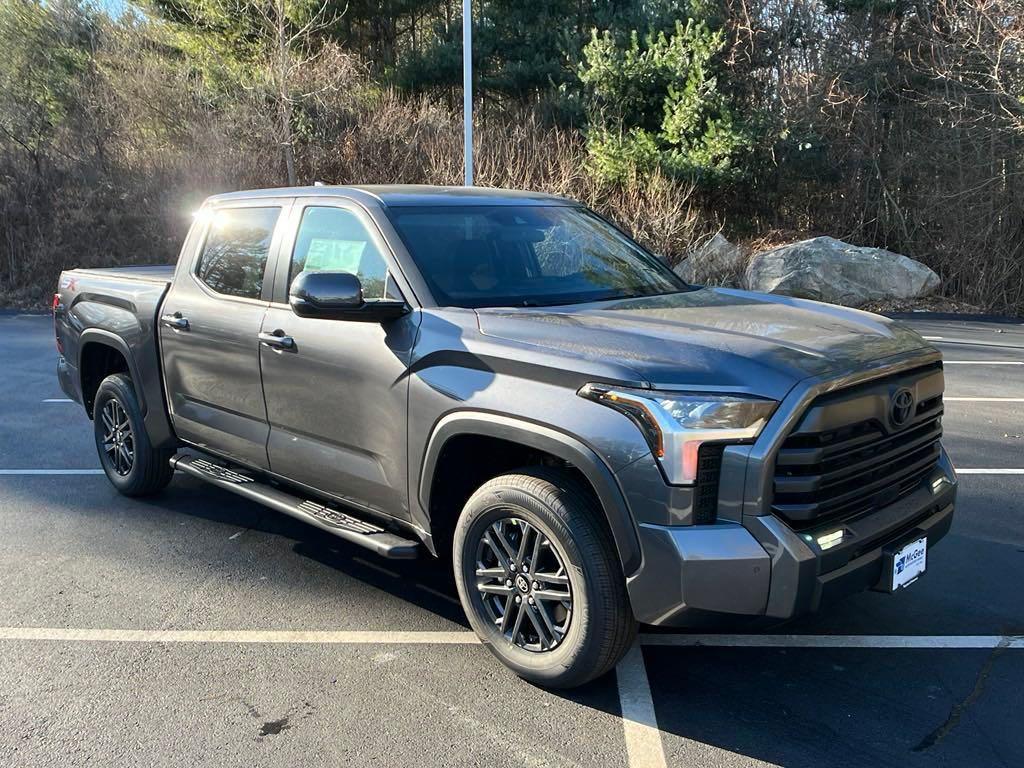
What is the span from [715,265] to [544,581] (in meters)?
14.1

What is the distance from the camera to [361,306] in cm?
358

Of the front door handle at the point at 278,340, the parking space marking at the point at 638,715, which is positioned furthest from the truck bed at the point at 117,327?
the parking space marking at the point at 638,715

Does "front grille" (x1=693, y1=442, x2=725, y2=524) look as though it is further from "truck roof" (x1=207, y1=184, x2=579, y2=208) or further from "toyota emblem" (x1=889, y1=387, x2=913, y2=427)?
"truck roof" (x1=207, y1=184, x2=579, y2=208)

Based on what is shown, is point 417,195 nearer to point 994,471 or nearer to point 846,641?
point 846,641

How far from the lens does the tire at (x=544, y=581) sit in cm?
306

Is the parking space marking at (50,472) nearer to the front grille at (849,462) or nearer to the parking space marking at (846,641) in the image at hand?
the parking space marking at (846,641)

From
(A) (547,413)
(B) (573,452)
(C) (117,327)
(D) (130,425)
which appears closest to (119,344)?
(C) (117,327)

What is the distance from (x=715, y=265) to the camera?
1653cm

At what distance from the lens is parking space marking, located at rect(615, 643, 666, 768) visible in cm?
294

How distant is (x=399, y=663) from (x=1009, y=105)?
16312 millimetres

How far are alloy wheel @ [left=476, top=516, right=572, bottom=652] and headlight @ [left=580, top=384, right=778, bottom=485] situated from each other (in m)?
0.62

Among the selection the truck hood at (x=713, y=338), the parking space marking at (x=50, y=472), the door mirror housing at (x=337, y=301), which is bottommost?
the parking space marking at (x=50, y=472)

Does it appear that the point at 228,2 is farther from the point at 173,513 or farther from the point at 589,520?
the point at 589,520

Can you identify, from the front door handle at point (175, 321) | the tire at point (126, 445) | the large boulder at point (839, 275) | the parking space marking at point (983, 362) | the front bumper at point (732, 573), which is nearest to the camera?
the front bumper at point (732, 573)
